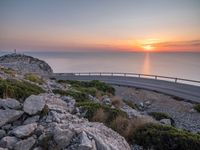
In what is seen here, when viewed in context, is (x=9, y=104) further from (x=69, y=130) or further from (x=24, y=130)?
(x=69, y=130)

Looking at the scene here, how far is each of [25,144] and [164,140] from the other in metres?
5.04

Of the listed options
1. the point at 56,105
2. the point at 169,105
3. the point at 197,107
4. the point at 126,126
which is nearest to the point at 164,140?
the point at 126,126

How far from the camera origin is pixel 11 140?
6770 mm

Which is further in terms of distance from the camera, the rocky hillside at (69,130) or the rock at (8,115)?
the rock at (8,115)

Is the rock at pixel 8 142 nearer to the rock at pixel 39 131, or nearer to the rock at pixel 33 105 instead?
the rock at pixel 39 131

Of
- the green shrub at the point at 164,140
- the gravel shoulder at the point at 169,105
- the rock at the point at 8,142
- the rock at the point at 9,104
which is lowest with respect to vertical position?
the gravel shoulder at the point at 169,105

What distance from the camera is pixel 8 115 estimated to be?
776 cm

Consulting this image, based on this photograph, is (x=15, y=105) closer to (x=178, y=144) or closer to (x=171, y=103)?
(x=178, y=144)

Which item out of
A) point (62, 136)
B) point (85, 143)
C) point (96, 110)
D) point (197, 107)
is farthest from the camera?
point (197, 107)

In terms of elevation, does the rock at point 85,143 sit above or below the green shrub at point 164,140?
above

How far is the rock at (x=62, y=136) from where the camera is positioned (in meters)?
6.82

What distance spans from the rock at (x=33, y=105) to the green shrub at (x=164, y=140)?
3530 millimetres

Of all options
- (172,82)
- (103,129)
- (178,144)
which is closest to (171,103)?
(172,82)

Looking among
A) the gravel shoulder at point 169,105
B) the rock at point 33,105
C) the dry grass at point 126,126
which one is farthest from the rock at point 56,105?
the gravel shoulder at point 169,105
